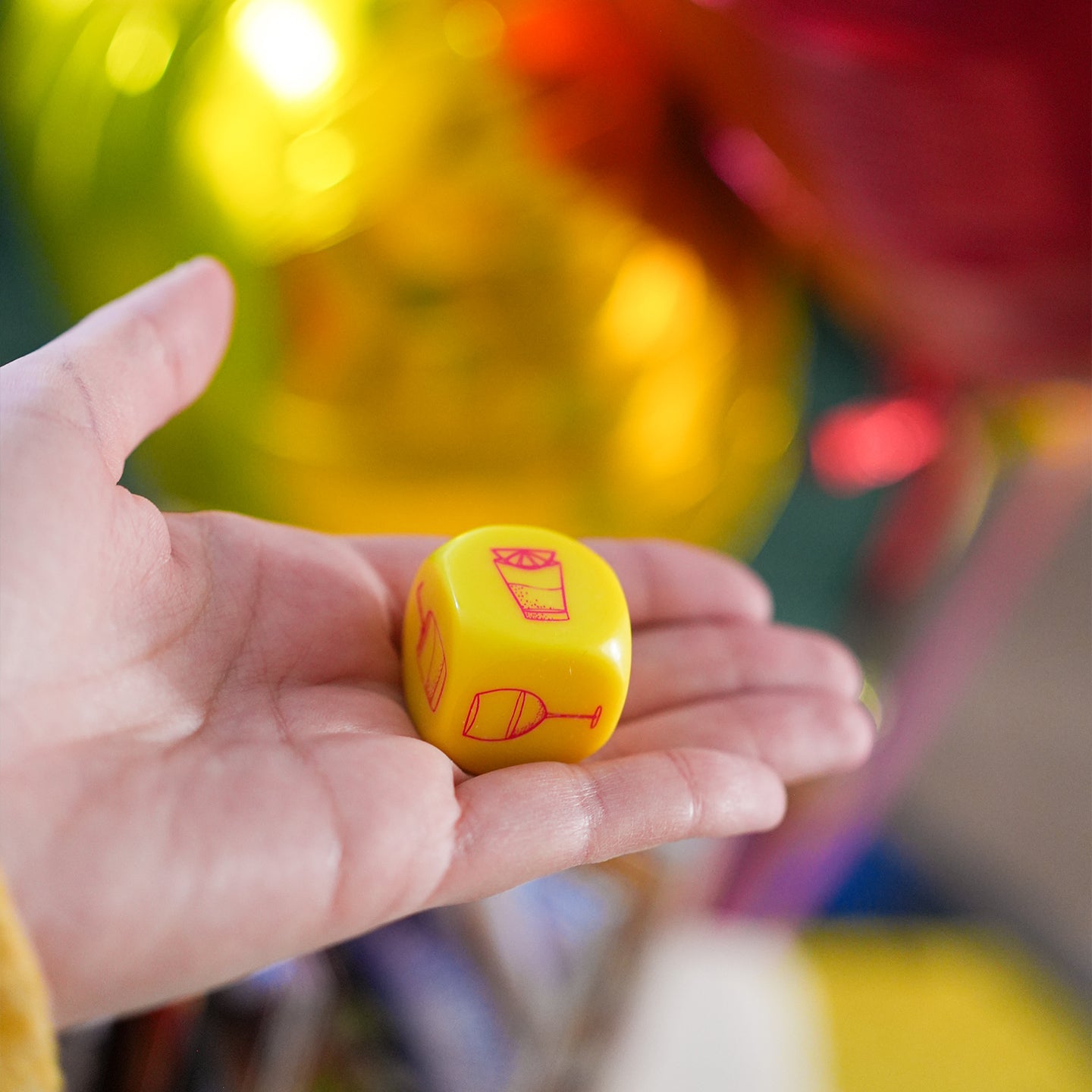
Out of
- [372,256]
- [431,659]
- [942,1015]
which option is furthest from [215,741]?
[942,1015]

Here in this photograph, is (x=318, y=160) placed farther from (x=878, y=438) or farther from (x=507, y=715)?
(x=878, y=438)

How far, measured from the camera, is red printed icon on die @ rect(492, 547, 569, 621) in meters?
0.69

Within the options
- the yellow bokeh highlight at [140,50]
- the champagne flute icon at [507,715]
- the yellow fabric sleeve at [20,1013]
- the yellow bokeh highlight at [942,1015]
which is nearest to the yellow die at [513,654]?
the champagne flute icon at [507,715]

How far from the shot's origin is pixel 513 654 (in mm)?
667

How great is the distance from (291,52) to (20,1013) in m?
0.87

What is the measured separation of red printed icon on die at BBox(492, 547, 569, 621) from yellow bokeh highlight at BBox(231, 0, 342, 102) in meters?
0.56

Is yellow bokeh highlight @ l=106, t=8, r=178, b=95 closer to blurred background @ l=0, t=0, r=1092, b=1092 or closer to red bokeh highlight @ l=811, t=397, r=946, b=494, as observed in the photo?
blurred background @ l=0, t=0, r=1092, b=1092

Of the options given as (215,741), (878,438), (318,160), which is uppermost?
(318,160)

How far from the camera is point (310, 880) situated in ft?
1.83

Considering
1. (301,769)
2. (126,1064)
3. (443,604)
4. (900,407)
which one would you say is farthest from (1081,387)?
(126,1064)

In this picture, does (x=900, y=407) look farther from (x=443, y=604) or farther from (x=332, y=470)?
(x=443, y=604)

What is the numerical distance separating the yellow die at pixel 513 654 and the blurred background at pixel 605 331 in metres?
0.44

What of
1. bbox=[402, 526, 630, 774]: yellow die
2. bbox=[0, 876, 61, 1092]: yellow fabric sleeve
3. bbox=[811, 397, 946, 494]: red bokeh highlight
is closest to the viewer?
bbox=[0, 876, 61, 1092]: yellow fabric sleeve

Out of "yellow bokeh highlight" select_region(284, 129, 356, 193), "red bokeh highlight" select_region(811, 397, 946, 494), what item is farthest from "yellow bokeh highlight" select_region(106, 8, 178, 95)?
"red bokeh highlight" select_region(811, 397, 946, 494)
